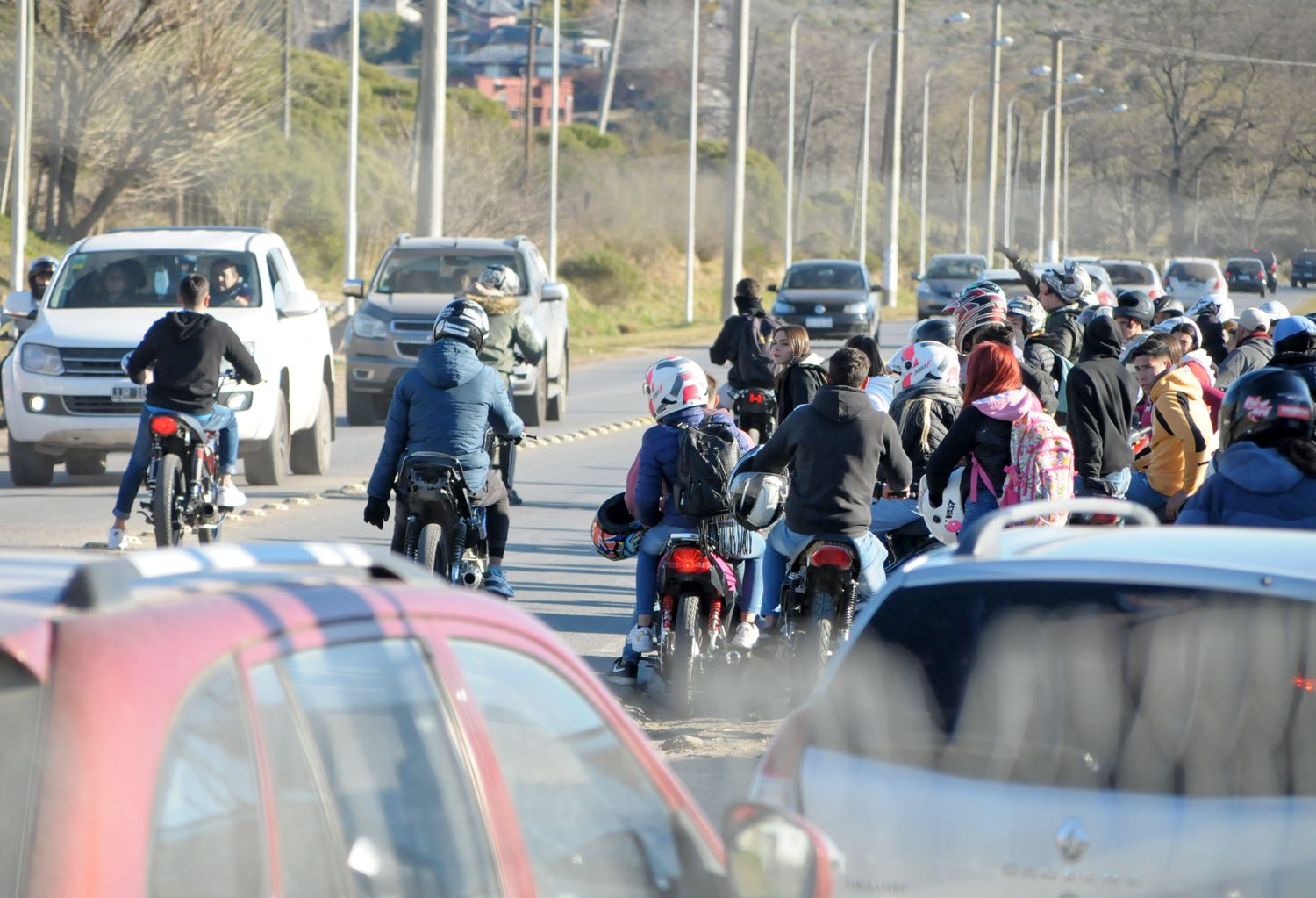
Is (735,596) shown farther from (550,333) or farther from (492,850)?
(550,333)

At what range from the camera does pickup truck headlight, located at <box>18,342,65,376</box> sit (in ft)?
48.8

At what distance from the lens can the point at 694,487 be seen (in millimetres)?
8328

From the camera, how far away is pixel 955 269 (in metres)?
49.4

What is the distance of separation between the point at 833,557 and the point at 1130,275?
104 feet

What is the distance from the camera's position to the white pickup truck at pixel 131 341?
48.7 feet

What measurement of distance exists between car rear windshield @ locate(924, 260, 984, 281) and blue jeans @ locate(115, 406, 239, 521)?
38.0m

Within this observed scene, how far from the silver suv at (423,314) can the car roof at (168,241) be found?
14.2 ft

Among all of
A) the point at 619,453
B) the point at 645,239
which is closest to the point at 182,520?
the point at 619,453

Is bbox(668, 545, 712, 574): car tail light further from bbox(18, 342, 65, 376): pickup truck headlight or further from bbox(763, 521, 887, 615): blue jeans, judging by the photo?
bbox(18, 342, 65, 376): pickup truck headlight

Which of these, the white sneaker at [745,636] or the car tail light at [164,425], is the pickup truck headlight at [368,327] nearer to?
the car tail light at [164,425]

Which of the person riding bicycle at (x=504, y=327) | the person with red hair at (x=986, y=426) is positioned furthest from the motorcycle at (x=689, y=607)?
the person riding bicycle at (x=504, y=327)

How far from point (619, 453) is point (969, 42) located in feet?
457

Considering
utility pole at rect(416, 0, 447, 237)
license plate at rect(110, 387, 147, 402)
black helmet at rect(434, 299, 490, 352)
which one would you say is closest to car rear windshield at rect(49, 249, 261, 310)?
license plate at rect(110, 387, 147, 402)

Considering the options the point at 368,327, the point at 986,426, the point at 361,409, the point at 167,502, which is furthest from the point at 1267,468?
the point at 361,409
